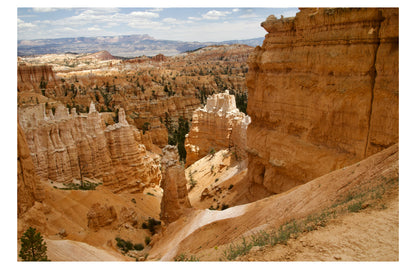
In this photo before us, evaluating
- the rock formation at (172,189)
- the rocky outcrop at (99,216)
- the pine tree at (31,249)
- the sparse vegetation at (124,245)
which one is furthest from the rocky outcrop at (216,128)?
the pine tree at (31,249)

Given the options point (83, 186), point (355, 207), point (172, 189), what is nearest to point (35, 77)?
point (83, 186)

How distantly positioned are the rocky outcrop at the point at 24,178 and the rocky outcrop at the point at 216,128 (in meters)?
15.5

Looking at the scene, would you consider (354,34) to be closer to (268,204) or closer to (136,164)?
(268,204)

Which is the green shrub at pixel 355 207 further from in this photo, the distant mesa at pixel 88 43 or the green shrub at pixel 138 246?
the green shrub at pixel 138 246

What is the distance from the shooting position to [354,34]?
10023 mm

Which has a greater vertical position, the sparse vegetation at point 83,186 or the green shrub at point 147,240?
the sparse vegetation at point 83,186

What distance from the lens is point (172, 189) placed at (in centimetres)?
1420

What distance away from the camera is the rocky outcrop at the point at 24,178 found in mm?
8734

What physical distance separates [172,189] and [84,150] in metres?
7.96

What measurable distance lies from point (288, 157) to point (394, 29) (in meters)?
6.23

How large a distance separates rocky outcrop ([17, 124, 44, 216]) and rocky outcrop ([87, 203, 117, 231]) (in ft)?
9.44

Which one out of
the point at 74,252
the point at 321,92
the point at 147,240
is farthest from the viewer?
the point at 147,240

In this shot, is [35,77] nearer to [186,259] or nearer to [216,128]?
[216,128]
